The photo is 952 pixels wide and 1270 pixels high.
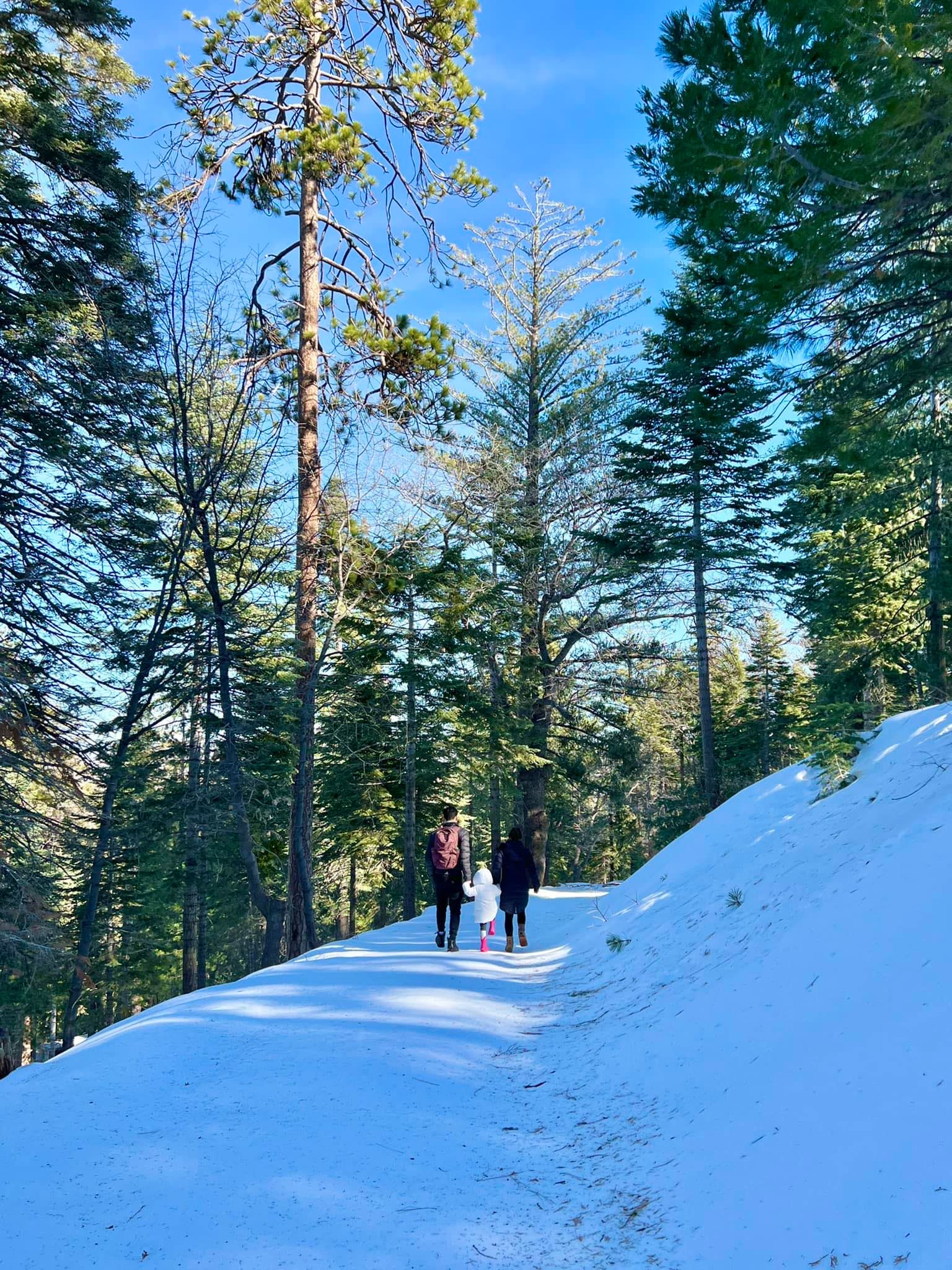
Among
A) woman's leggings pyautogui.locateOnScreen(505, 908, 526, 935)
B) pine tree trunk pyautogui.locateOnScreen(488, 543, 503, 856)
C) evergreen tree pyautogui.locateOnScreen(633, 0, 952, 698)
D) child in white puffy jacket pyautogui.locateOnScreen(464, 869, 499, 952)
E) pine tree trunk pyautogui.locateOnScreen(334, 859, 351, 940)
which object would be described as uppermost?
evergreen tree pyautogui.locateOnScreen(633, 0, 952, 698)

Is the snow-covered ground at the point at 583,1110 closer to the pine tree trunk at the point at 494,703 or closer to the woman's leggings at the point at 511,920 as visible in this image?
the woman's leggings at the point at 511,920

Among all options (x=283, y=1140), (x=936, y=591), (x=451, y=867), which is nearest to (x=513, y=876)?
(x=451, y=867)

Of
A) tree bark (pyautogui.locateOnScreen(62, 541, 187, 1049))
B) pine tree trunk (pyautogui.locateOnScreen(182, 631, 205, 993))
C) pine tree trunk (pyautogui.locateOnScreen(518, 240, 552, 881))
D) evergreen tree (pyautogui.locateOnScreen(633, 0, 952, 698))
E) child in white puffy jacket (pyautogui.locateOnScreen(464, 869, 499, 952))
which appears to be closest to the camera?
evergreen tree (pyautogui.locateOnScreen(633, 0, 952, 698))

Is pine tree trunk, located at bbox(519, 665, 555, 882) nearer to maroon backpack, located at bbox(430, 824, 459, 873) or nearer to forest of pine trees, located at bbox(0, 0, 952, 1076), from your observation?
forest of pine trees, located at bbox(0, 0, 952, 1076)

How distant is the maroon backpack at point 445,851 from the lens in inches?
366

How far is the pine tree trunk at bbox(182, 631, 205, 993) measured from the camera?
13.8 meters

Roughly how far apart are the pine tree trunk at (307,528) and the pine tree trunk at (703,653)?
1024cm

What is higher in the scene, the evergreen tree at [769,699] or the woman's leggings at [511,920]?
the evergreen tree at [769,699]

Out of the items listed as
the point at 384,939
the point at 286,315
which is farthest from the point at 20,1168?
the point at 286,315

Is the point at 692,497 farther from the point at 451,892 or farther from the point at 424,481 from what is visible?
the point at 451,892

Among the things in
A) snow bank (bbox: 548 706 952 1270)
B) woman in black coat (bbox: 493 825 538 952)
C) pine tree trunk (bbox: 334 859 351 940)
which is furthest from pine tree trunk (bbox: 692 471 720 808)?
pine tree trunk (bbox: 334 859 351 940)

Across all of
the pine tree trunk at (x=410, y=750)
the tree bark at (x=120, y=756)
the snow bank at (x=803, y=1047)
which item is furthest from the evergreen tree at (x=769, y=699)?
the tree bark at (x=120, y=756)

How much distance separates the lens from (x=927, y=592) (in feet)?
53.3

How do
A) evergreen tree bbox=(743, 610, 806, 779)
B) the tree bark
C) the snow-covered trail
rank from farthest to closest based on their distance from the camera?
evergreen tree bbox=(743, 610, 806, 779) < the tree bark < the snow-covered trail
